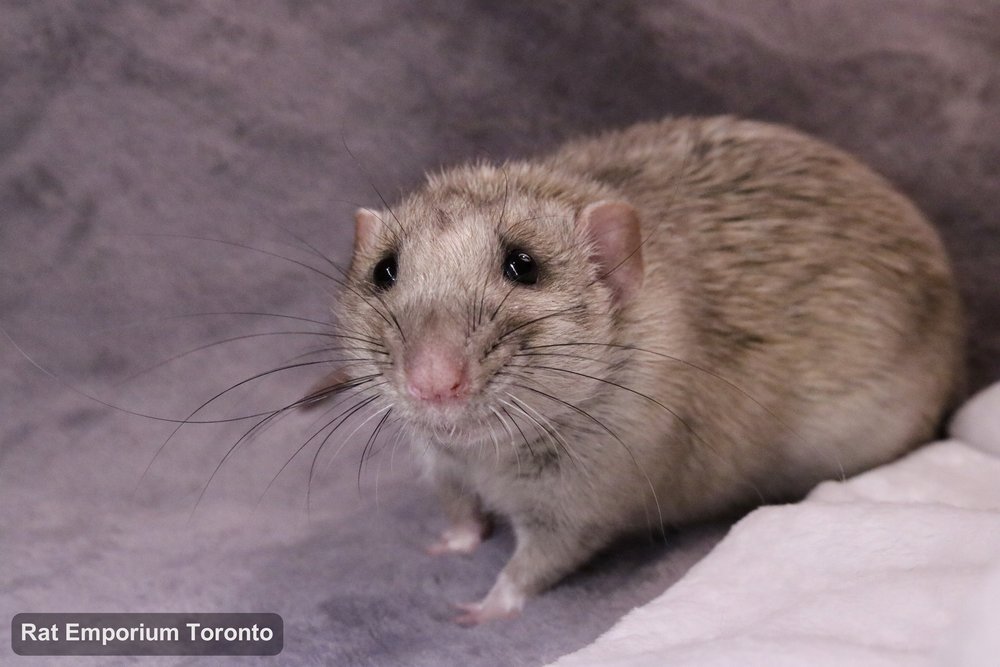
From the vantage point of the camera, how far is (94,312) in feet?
10.9

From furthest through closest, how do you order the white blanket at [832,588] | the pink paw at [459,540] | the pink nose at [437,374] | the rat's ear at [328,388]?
the pink paw at [459,540]
the rat's ear at [328,388]
the pink nose at [437,374]
the white blanket at [832,588]

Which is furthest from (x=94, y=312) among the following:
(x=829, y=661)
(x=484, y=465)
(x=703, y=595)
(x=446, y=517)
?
(x=829, y=661)

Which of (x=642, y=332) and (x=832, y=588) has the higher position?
(x=642, y=332)

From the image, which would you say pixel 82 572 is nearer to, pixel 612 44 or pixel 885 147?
pixel 612 44

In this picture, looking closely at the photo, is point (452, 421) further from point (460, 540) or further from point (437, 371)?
point (460, 540)

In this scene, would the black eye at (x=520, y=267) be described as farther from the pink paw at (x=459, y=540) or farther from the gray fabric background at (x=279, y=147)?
the gray fabric background at (x=279, y=147)

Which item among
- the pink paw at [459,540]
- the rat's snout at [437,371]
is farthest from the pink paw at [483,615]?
the rat's snout at [437,371]

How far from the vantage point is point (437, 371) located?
1859 mm

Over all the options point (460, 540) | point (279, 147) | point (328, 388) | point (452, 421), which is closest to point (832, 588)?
point (452, 421)

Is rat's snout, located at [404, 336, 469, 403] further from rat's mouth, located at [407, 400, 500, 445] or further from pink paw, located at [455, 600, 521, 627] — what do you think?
pink paw, located at [455, 600, 521, 627]

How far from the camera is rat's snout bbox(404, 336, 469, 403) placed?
1.86 meters

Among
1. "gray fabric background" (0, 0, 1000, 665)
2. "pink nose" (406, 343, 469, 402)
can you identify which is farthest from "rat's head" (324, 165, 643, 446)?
"gray fabric background" (0, 0, 1000, 665)

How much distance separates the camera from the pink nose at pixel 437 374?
1857 mm

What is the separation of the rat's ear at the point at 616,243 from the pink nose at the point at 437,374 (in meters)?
0.50
